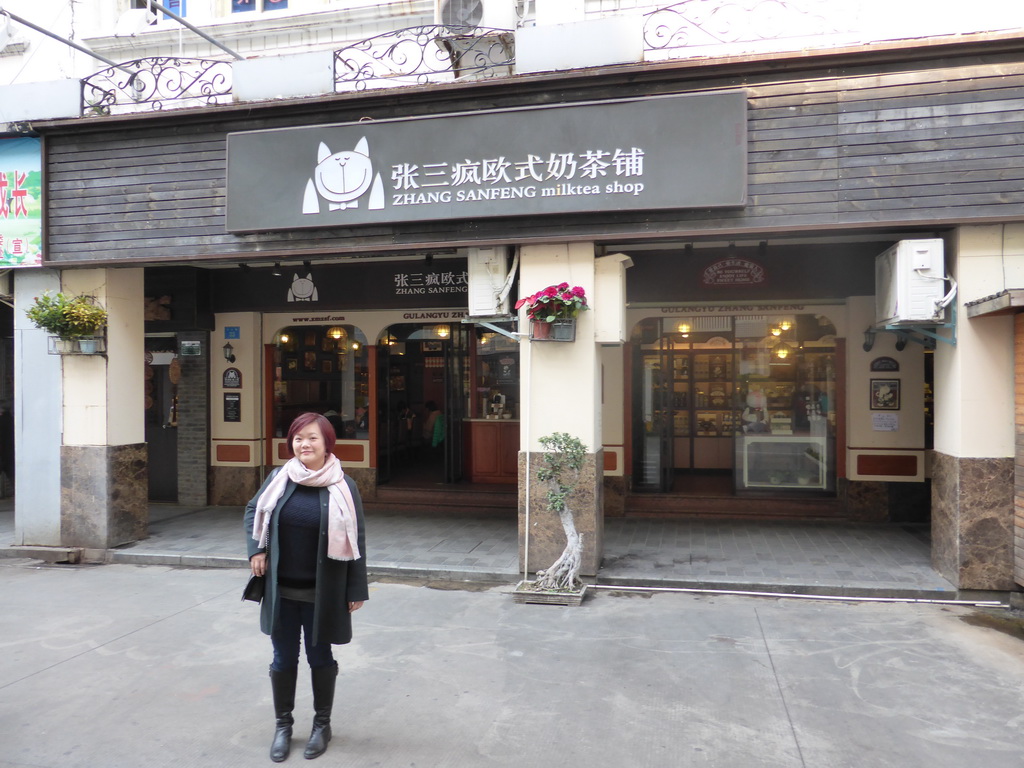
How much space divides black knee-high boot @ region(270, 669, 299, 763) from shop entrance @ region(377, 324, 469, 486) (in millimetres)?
7719

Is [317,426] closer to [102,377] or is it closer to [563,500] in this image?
[563,500]

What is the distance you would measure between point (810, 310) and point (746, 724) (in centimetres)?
731

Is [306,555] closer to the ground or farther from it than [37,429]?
Result: closer to the ground

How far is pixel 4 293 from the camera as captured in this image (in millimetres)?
9438

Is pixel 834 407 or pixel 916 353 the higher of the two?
pixel 916 353

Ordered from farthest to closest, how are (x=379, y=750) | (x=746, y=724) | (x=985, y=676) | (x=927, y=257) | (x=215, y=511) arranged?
(x=215, y=511) < (x=927, y=257) < (x=985, y=676) < (x=746, y=724) < (x=379, y=750)

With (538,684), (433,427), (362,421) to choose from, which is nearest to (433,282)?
(362,421)

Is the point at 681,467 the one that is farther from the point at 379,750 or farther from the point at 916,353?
the point at 379,750

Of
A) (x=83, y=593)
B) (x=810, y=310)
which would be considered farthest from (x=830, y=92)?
(x=83, y=593)

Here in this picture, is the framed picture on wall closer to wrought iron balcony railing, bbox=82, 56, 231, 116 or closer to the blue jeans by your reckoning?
the blue jeans

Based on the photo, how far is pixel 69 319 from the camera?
28.4ft

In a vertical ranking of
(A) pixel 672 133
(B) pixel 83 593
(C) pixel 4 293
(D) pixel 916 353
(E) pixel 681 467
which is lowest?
(B) pixel 83 593

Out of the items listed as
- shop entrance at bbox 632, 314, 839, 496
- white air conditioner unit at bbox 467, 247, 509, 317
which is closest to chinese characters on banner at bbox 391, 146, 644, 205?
white air conditioner unit at bbox 467, 247, 509, 317

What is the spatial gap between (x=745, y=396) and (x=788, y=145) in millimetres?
4803
